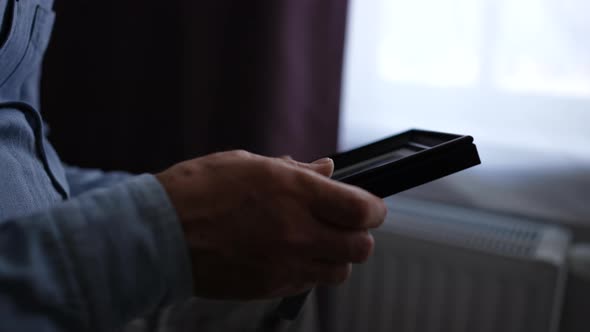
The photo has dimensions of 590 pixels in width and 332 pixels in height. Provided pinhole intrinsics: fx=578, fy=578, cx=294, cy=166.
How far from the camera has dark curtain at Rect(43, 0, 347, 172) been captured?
1.10m

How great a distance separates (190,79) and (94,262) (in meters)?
0.85

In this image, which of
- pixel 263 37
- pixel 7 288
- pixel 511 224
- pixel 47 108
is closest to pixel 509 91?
pixel 511 224

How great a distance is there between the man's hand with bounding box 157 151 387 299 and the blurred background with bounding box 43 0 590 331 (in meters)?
0.64

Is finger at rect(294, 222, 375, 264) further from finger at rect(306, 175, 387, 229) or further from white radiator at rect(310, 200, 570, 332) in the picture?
white radiator at rect(310, 200, 570, 332)

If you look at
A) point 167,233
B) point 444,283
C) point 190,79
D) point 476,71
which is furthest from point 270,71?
point 167,233

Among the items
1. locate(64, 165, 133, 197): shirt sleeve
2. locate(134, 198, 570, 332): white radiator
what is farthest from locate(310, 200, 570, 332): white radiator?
locate(64, 165, 133, 197): shirt sleeve

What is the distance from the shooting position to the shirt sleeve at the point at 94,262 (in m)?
0.37

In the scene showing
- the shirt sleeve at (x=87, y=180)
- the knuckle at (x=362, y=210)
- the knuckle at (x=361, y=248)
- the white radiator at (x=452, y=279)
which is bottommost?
the white radiator at (x=452, y=279)

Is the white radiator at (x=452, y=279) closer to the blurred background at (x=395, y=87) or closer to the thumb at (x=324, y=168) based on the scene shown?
the blurred background at (x=395, y=87)

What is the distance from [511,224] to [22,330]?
Result: 3.13 feet

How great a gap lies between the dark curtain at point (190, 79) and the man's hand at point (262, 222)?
2.24 ft

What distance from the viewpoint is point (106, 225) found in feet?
1.29

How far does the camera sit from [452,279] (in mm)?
1043

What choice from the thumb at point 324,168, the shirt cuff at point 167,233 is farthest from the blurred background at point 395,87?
the shirt cuff at point 167,233
